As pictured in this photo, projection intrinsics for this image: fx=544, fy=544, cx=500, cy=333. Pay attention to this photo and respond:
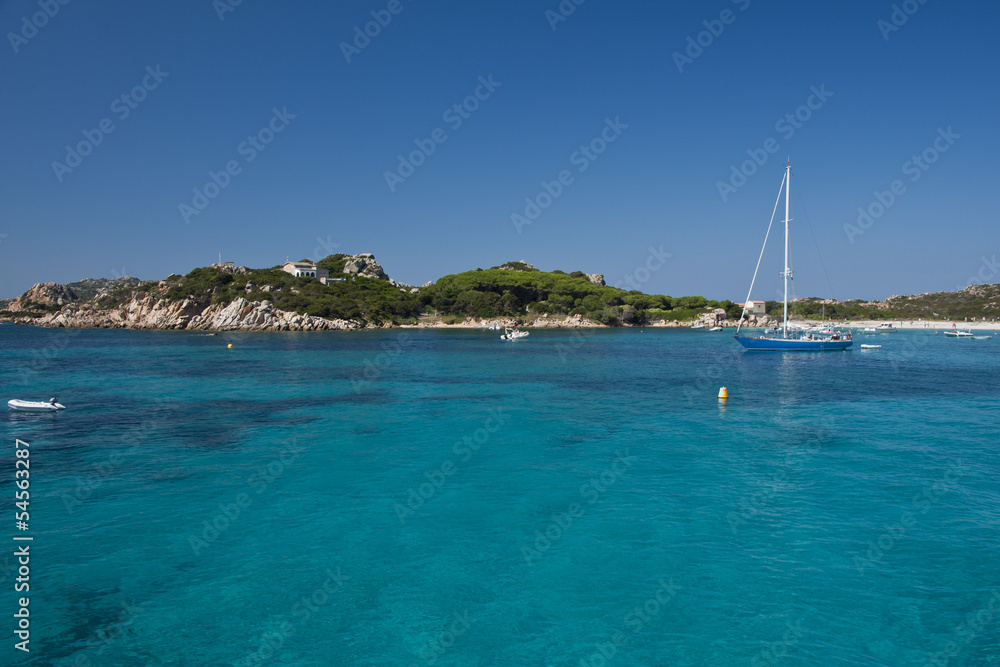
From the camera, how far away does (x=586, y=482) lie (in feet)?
51.7

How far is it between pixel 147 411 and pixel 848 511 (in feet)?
94.4

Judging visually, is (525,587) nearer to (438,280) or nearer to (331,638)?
(331,638)

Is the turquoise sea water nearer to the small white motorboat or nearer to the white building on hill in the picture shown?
the small white motorboat

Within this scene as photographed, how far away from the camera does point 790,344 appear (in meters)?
61.0

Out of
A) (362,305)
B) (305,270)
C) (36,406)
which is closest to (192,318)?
(362,305)

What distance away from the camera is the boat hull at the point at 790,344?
61.0m

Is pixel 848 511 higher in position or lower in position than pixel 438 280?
lower

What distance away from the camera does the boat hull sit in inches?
2400

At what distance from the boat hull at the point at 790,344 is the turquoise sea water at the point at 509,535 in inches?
1354

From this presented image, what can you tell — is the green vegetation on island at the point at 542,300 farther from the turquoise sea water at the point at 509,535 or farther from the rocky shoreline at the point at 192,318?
the turquoise sea water at the point at 509,535

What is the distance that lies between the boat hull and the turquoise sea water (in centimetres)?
3439

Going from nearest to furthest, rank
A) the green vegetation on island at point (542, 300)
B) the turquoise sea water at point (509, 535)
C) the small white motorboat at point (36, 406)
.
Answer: the turquoise sea water at point (509, 535), the small white motorboat at point (36, 406), the green vegetation on island at point (542, 300)

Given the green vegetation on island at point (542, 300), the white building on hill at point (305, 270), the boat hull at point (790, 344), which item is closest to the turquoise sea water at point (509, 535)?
the boat hull at point (790, 344)

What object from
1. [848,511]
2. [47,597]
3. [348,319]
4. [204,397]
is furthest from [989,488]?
[348,319]
